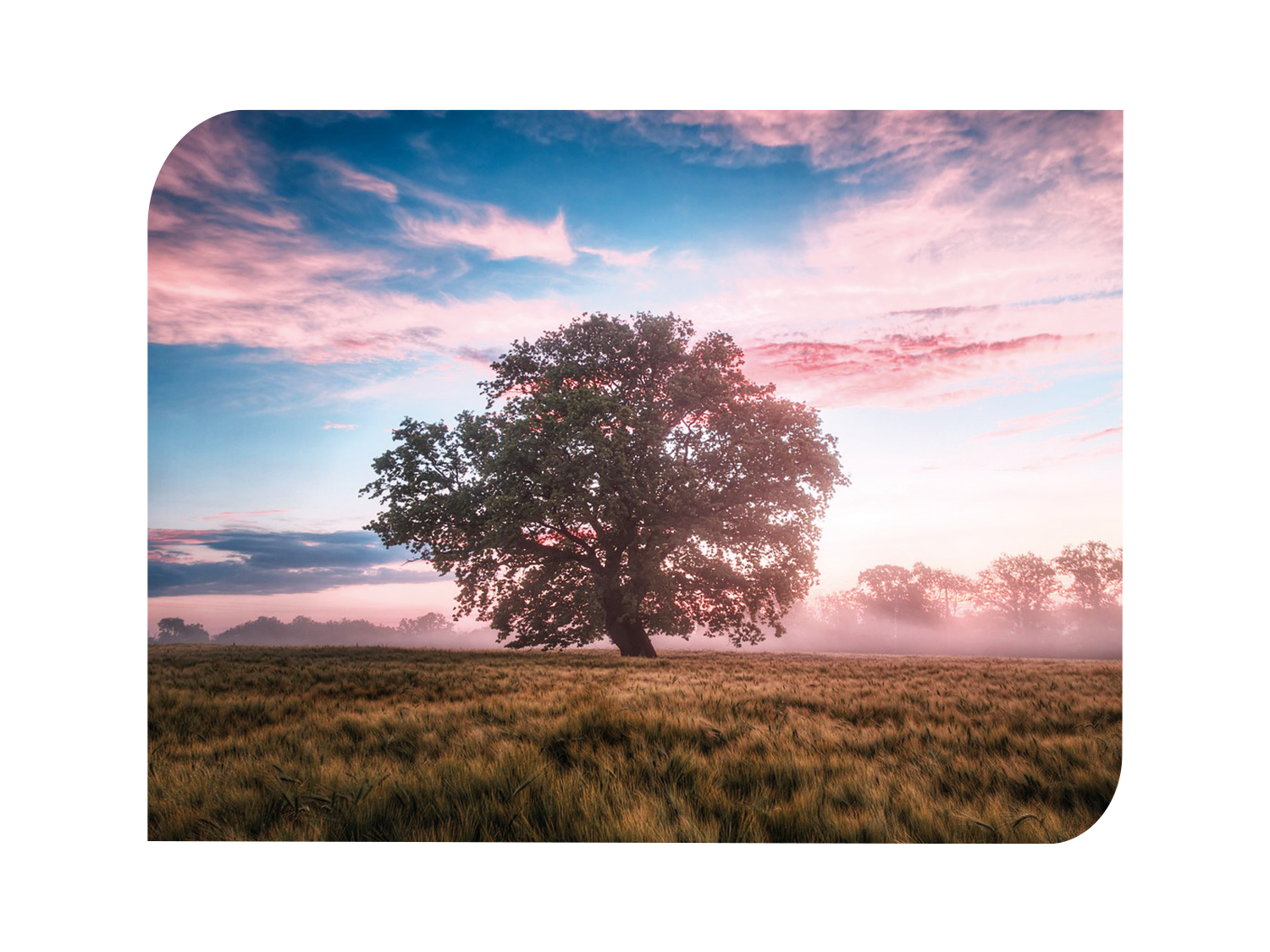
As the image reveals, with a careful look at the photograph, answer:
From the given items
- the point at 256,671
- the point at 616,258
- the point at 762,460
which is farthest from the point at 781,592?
the point at 256,671

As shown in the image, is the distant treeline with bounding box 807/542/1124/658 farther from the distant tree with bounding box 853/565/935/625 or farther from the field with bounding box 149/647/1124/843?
the field with bounding box 149/647/1124/843

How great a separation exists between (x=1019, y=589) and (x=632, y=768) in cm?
3514

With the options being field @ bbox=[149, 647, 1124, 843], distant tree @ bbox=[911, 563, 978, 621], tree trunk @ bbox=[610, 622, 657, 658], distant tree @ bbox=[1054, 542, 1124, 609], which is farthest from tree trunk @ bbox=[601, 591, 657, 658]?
distant tree @ bbox=[911, 563, 978, 621]

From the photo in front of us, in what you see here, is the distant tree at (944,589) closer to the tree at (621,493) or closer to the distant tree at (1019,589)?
the distant tree at (1019,589)

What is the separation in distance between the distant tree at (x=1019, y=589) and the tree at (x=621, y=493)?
22.0 metres

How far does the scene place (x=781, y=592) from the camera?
570 inches

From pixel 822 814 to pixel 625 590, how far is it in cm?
1101

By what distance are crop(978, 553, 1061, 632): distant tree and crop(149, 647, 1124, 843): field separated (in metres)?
27.7

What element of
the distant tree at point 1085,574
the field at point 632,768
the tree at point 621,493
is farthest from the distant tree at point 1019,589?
the field at point 632,768

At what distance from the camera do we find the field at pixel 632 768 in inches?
108

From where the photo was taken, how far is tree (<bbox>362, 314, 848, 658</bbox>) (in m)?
12.9

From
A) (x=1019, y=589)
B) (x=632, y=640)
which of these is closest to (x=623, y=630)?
(x=632, y=640)
